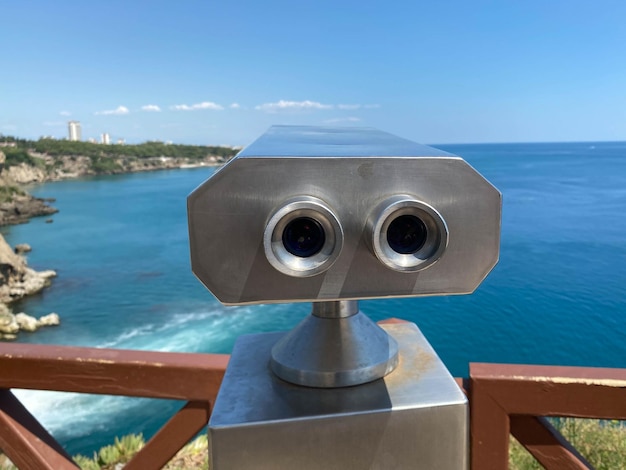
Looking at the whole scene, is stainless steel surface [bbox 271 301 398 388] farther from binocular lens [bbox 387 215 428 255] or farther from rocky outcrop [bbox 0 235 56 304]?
rocky outcrop [bbox 0 235 56 304]

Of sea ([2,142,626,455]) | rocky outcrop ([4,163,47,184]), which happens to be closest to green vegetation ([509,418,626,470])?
sea ([2,142,626,455])

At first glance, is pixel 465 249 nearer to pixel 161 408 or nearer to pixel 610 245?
pixel 161 408

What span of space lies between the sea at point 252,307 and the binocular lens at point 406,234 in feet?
26.7

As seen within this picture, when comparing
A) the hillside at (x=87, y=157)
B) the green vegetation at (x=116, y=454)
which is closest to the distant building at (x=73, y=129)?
the hillside at (x=87, y=157)

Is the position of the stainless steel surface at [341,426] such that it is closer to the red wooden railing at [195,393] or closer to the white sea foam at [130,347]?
the red wooden railing at [195,393]

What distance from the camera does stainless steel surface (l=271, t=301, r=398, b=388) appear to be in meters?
0.71

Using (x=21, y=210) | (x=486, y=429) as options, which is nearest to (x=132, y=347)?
(x=486, y=429)

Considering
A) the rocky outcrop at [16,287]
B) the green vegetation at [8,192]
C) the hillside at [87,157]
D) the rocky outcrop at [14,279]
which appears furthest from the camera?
the hillside at [87,157]

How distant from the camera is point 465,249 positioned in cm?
63

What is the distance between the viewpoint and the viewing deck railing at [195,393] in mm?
991

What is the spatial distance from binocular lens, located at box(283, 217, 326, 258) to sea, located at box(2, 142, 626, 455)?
8.20 metres

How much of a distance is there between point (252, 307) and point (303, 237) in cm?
1584

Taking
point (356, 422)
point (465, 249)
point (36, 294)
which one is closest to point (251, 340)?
point (356, 422)

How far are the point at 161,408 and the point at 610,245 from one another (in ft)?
58.1
